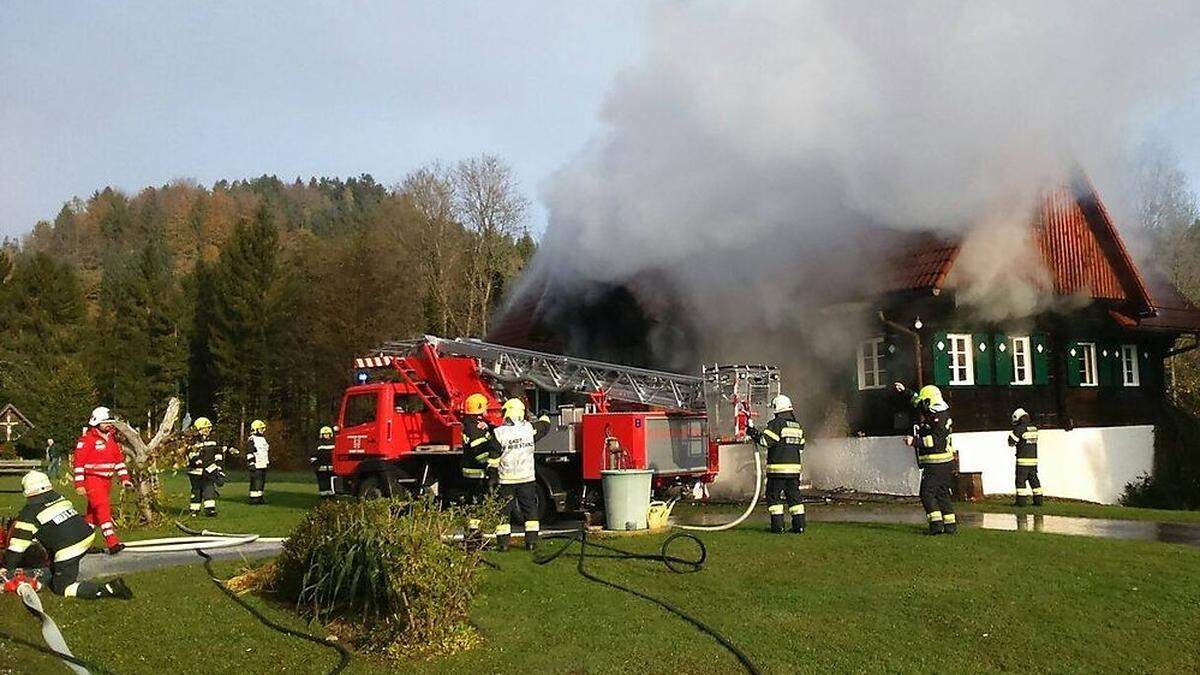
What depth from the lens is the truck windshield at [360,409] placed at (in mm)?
16234

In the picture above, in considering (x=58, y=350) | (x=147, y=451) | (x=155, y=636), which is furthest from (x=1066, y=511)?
(x=58, y=350)

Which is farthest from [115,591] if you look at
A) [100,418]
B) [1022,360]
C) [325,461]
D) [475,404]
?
[1022,360]

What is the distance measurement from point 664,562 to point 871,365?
37.1 feet

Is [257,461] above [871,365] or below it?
below

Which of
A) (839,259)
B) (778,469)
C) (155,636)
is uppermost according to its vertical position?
(839,259)

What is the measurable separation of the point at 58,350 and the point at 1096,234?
49.4 meters

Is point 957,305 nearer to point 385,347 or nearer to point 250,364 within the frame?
point 385,347

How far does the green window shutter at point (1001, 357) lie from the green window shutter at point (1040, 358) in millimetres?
917

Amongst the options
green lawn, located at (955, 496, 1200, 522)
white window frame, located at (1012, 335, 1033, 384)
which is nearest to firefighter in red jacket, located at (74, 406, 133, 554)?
green lawn, located at (955, 496, 1200, 522)

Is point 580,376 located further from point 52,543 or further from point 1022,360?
point 1022,360

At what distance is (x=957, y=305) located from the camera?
1889cm

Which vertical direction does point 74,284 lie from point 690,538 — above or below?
above

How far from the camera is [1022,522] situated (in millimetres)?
13344

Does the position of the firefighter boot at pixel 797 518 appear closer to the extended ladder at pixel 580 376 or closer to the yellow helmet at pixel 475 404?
the extended ladder at pixel 580 376
